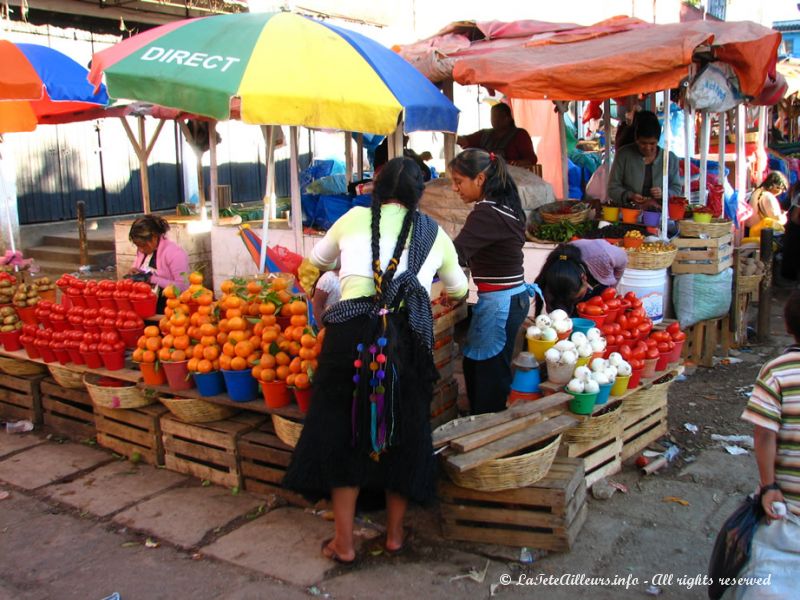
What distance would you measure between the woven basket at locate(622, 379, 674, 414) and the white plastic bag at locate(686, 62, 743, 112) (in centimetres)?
309

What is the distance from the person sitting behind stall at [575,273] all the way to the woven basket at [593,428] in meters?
0.87

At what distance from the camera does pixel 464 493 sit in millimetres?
3992

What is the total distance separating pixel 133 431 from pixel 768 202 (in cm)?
932

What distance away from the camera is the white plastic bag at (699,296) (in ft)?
23.5

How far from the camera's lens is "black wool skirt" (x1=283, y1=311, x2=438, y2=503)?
12.1 feet

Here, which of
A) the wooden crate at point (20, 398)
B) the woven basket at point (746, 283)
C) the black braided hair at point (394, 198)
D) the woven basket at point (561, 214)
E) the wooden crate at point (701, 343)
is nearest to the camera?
the black braided hair at point (394, 198)

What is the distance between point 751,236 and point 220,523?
8960 millimetres

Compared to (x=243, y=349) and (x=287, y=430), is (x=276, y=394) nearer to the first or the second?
(x=287, y=430)

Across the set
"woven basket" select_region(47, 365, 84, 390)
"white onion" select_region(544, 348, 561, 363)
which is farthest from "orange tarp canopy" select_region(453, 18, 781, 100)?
"woven basket" select_region(47, 365, 84, 390)

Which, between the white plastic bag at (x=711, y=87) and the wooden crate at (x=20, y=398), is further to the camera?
the white plastic bag at (x=711, y=87)

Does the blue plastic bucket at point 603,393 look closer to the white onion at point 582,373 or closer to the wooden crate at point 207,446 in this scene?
the white onion at point 582,373

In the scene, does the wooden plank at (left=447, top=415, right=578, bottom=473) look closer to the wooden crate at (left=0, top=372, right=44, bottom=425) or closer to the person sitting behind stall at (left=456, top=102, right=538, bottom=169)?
the wooden crate at (left=0, top=372, right=44, bottom=425)

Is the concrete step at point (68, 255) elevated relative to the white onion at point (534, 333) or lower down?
elevated

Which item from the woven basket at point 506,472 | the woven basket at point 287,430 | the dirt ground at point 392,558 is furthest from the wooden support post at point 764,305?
the woven basket at point 287,430
